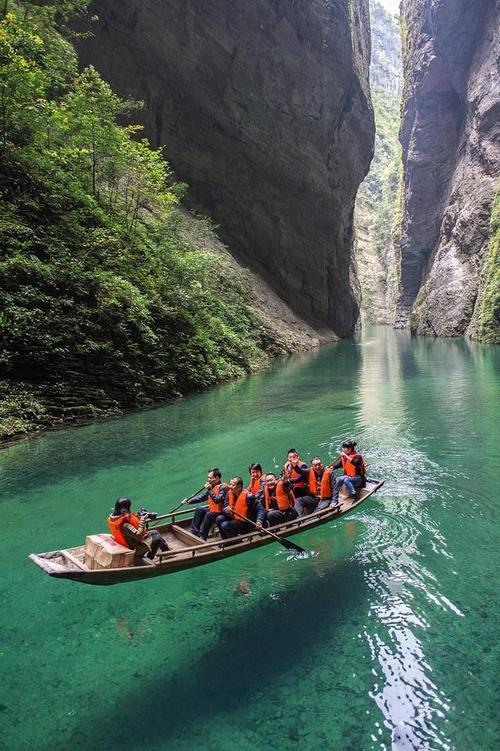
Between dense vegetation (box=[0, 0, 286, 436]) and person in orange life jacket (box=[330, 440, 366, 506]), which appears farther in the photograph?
dense vegetation (box=[0, 0, 286, 436])

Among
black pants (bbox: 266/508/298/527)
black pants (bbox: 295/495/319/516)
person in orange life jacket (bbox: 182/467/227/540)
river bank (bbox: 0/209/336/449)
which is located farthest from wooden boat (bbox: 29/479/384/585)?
river bank (bbox: 0/209/336/449)

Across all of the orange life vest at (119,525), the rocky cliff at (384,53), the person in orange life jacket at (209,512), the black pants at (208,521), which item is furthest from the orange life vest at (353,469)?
the rocky cliff at (384,53)

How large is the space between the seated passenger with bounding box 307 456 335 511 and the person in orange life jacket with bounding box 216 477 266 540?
1347mm

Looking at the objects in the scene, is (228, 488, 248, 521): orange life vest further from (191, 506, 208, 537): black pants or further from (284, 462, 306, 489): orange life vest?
(284, 462, 306, 489): orange life vest

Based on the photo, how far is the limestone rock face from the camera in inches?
1320

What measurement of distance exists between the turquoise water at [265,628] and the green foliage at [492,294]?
3279 cm

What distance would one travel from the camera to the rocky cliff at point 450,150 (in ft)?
161

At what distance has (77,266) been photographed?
641 inches

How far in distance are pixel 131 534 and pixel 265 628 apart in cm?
182

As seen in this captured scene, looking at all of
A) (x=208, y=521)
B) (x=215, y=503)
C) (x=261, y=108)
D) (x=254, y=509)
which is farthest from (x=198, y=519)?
(x=261, y=108)

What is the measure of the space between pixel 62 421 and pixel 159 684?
35.1ft

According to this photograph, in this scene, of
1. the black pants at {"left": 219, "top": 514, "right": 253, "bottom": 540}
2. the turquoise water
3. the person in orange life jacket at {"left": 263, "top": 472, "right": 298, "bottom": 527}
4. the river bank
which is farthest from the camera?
the river bank

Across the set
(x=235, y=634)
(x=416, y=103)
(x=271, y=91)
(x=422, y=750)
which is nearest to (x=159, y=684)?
(x=235, y=634)

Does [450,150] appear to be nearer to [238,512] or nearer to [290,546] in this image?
[238,512]
